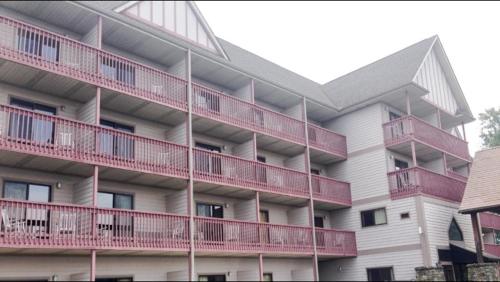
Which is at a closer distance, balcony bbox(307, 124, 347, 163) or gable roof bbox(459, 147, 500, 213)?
gable roof bbox(459, 147, 500, 213)

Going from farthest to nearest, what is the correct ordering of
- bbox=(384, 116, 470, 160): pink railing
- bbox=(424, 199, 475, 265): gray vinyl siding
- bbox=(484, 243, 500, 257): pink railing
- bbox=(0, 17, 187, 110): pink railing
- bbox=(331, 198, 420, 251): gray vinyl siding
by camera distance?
bbox=(484, 243, 500, 257): pink railing → bbox=(384, 116, 470, 160): pink railing → bbox=(331, 198, 420, 251): gray vinyl siding → bbox=(424, 199, 475, 265): gray vinyl siding → bbox=(0, 17, 187, 110): pink railing

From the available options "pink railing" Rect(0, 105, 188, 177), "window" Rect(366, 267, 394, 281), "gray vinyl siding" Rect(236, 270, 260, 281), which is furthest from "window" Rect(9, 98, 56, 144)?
"window" Rect(366, 267, 394, 281)

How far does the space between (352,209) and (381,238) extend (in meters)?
2.48

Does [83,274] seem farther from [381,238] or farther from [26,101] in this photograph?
[381,238]

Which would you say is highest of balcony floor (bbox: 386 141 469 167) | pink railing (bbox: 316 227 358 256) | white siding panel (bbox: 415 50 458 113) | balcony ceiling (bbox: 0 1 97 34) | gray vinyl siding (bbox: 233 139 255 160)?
white siding panel (bbox: 415 50 458 113)

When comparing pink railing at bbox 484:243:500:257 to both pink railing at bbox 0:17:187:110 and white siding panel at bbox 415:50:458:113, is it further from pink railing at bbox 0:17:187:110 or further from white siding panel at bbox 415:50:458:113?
pink railing at bbox 0:17:187:110

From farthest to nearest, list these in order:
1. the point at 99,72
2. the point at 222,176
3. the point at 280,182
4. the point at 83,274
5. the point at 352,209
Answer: the point at 352,209 < the point at 280,182 < the point at 222,176 < the point at 99,72 < the point at 83,274

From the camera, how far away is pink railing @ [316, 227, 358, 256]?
25.2 metres

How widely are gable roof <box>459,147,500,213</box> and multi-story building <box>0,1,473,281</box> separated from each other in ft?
7.59

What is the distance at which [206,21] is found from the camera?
75.2 feet

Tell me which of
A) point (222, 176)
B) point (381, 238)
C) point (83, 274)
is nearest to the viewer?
point (83, 274)

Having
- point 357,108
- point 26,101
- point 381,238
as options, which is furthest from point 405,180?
point 26,101

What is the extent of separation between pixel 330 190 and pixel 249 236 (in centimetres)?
683

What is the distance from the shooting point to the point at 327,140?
28047 mm
